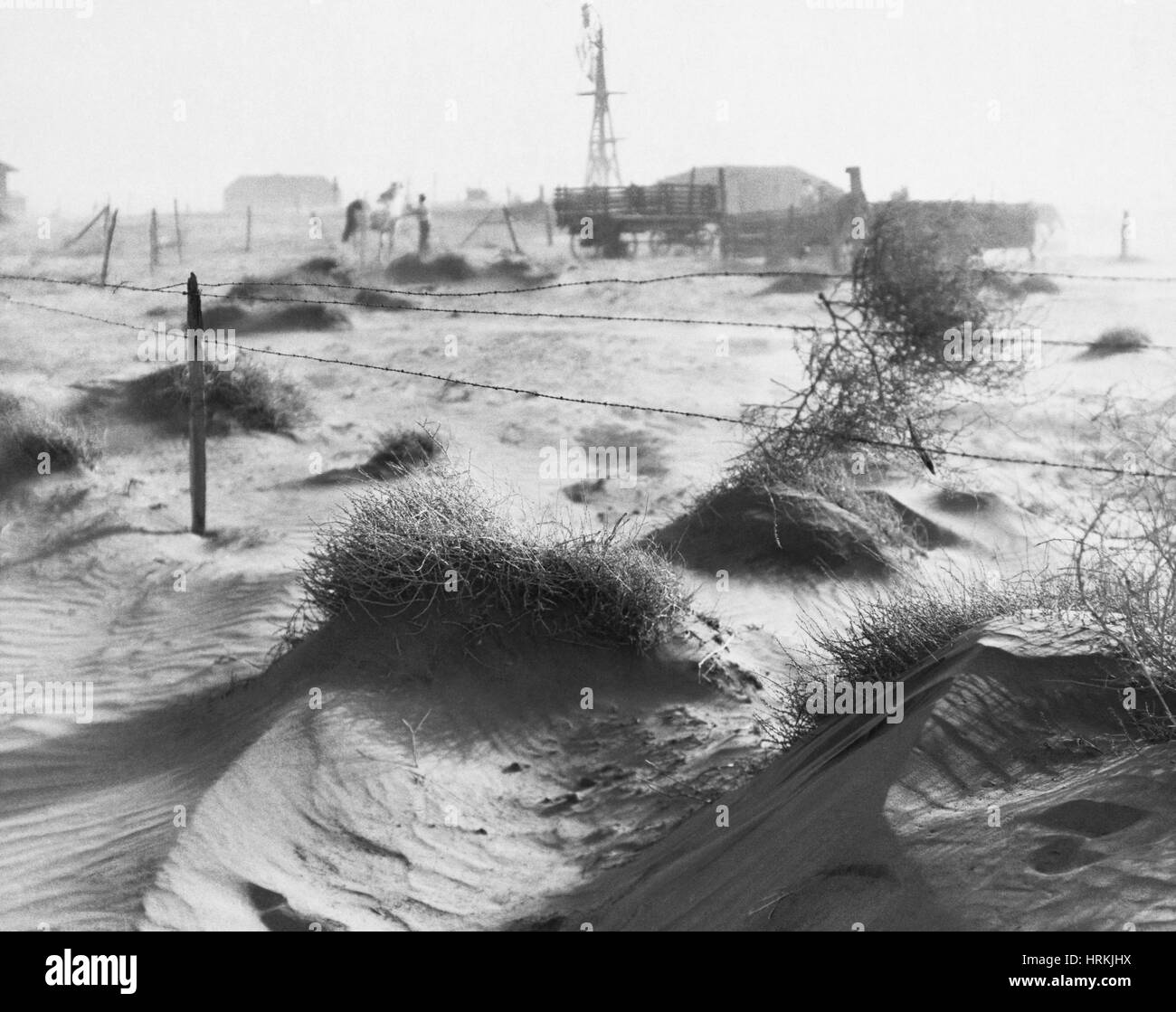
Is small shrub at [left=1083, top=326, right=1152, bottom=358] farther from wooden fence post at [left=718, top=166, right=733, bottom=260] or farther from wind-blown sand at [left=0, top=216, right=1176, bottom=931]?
wooden fence post at [left=718, top=166, right=733, bottom=260]

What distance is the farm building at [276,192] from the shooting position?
72.8 metres

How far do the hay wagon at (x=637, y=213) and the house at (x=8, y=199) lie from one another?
18.6 metres

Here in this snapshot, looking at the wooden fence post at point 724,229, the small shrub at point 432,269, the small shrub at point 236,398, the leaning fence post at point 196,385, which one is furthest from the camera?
the wooden fence post at point 724,229

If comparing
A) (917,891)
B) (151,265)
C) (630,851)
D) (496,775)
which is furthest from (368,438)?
(151,265)

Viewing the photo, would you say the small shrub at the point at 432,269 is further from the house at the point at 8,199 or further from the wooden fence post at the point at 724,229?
the house at the point at 8,199

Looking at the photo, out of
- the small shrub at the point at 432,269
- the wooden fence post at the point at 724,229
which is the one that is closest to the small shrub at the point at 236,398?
the small shrub at the point at 432,269

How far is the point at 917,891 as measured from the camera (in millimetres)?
4438

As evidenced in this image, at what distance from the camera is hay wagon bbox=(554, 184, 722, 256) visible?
109 ft

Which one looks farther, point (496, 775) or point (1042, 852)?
point (496, 775)

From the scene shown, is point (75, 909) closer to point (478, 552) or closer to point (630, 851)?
point (630, 851)

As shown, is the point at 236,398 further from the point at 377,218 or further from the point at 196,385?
the point at 377,218

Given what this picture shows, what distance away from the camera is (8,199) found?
51250mm

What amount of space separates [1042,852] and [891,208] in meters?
6.35

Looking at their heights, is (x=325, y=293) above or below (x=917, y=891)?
above
